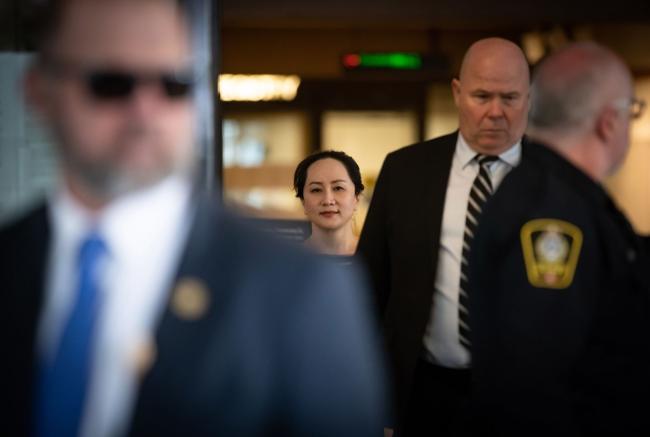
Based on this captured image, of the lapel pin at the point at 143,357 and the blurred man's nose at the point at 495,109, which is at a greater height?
the blurred man's nose at the point at 495,109

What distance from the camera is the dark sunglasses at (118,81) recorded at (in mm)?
998

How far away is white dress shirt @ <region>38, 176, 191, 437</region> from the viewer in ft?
3.20

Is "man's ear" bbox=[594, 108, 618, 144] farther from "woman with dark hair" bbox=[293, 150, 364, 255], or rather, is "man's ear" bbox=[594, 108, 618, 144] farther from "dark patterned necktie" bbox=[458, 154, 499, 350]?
"woman with dark hair" bbox=[293, 150, 364, 255]

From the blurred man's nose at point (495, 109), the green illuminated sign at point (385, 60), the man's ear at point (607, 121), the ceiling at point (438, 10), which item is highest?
the ceiling at point (438, 10)

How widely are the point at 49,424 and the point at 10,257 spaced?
0.59 ft

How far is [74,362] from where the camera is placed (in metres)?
0.99

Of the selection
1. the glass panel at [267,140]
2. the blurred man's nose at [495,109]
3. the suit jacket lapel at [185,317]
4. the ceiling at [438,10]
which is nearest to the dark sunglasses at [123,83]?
the suit jacket lapel at [185,317]

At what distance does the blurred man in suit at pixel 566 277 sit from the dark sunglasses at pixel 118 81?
1.15 m

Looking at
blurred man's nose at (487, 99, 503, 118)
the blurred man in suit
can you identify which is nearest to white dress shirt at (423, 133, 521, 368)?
blurred man's nose at (487, 99, 503, 118)

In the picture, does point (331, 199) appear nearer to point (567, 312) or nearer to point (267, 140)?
point (567, 312)

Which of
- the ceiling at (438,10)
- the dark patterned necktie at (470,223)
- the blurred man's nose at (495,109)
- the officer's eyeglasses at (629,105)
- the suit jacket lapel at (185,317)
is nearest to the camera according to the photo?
the suit jacket lapel at (185,317)

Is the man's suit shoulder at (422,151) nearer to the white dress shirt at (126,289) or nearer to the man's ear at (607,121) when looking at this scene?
the man's ear at (607,121)

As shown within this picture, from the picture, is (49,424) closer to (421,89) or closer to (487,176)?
(487,176)

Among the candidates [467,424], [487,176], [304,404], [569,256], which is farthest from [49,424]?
[487,176]
